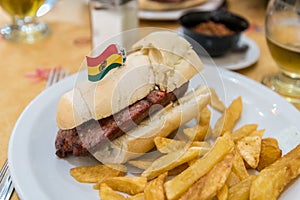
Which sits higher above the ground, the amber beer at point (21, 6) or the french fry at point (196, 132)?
the amber beer at point (21, 6)

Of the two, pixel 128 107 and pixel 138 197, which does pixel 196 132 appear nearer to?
pixel 128 107

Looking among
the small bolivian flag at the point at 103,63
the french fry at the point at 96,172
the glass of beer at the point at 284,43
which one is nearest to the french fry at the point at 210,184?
the french fry at the point at 96,172

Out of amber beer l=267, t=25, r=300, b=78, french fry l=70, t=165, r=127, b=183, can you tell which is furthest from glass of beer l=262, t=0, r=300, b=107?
french fry l=70, t=165, r=127, b=183

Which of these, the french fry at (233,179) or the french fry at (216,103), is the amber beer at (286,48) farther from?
the french fry at (233,179)

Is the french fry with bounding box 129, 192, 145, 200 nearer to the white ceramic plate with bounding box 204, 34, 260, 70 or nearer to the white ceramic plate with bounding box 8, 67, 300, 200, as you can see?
the white ceramic plate with bounding box 8, 67, 300, 200

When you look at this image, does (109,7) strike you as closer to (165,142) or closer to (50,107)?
(50,107)


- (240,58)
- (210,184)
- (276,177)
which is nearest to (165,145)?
(210,184)
